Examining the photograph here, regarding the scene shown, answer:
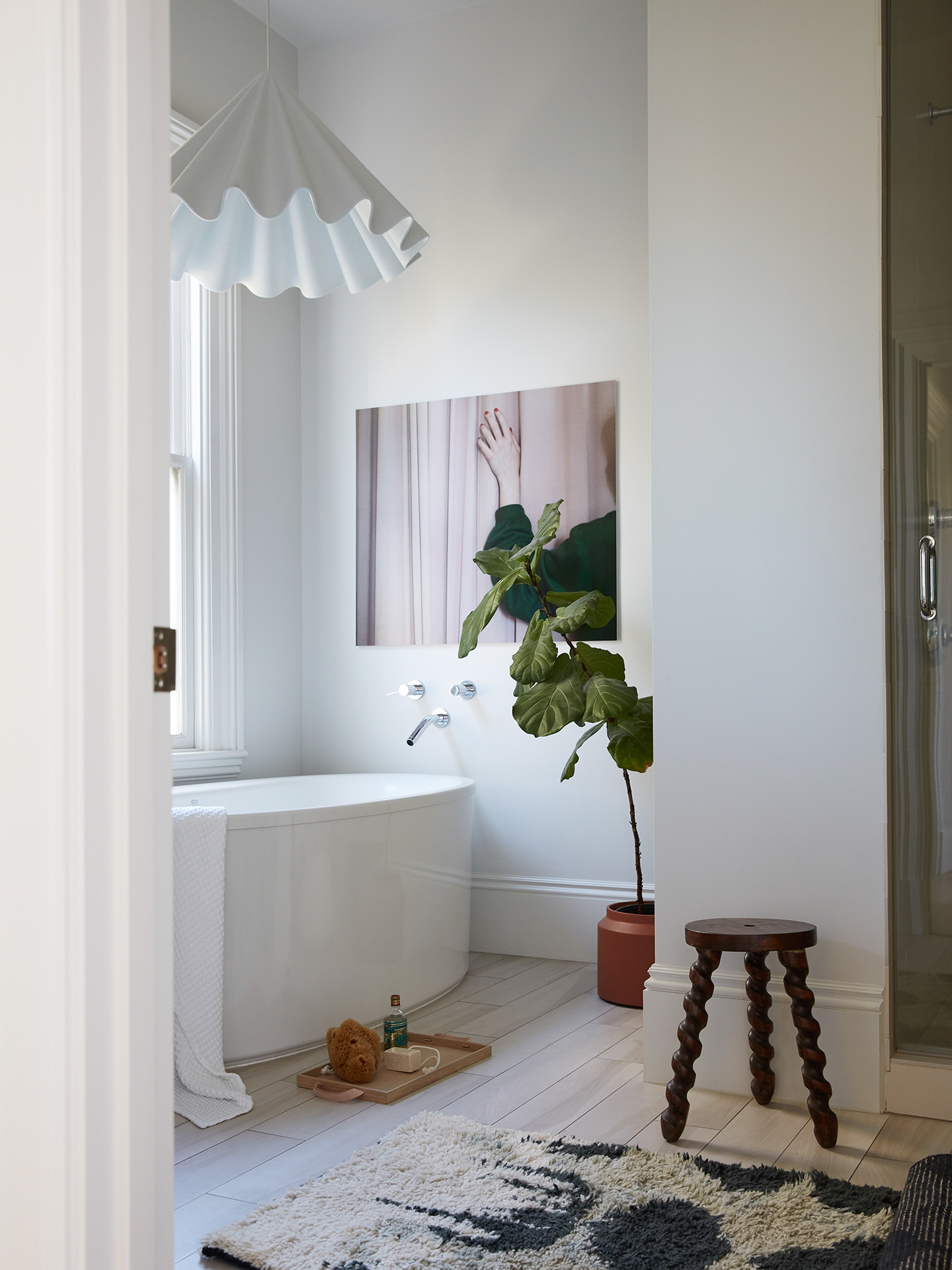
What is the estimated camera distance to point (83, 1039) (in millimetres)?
1003

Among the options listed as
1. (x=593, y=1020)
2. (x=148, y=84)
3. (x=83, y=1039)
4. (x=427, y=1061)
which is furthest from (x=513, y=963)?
(x=148, y=84)

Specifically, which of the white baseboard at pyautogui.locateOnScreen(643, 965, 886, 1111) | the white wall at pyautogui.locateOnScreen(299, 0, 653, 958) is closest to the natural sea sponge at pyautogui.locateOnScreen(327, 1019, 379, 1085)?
the white baseboard at pyautogui.locateOnScreen(643, 965, 886, 1111)

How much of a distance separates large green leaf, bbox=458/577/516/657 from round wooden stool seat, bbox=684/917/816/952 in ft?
3.96

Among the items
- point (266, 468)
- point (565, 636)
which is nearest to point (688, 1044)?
point (565, 636)

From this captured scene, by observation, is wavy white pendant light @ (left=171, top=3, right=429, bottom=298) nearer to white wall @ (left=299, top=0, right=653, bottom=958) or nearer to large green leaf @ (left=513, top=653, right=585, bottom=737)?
white wall @ (left=299, top=0, right=653, bottom=958)

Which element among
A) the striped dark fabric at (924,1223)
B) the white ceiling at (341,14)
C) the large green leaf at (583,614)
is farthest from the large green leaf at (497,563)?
the white ceiling at (341,14)

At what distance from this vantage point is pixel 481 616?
3336mm

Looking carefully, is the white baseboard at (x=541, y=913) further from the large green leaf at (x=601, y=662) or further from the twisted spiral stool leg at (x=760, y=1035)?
the twisted spiral stool leg at (x=760, y=1035)

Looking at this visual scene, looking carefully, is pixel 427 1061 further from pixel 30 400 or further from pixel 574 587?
pixel 30 400

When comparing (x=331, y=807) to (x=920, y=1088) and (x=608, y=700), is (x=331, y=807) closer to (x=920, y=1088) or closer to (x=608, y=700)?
(x=608, y=700)

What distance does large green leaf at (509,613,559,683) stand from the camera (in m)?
3.14

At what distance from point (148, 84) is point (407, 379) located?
3.13 metres

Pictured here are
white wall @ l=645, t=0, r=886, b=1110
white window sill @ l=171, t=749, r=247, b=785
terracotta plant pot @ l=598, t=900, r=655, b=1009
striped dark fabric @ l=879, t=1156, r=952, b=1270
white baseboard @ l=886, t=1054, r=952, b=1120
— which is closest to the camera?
striped dark fabric @ l=879, t=1156, r=952, b=1270

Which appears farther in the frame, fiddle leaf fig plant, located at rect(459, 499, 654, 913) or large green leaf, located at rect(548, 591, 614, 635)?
large green leaf, located at rect(548, 591, 614, 635)
